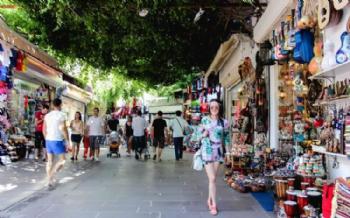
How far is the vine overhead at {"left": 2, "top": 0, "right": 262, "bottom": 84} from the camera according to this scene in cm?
1062

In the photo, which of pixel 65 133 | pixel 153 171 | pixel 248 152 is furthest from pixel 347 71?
pixel 153 171

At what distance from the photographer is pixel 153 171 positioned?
11211mm

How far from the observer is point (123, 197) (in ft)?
24.2

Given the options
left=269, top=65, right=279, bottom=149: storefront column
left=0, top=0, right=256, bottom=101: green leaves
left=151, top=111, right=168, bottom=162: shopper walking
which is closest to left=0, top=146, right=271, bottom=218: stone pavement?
left=269, top=65, right=279, bottom=149: storefront column

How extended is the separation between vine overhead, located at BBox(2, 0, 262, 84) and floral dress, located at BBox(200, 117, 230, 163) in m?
3.50

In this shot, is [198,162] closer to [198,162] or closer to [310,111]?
[198,162]

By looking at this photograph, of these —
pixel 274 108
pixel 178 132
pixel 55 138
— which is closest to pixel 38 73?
pixel 178 132

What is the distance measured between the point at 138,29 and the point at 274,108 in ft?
23.3

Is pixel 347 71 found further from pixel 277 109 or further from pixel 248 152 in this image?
pixel 248 152

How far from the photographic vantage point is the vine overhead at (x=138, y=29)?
10617mm

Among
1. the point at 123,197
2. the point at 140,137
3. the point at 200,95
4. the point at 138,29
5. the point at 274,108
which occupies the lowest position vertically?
the point at 123,197

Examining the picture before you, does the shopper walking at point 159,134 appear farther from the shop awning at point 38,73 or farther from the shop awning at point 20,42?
the shop awning at point 20,42

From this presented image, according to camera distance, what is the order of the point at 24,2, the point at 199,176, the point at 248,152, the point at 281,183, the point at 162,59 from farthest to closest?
the point at 162,59, the point at 24,2, the point at 199,176, the point at 248,152, the point at 281,183

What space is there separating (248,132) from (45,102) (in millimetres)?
8629
